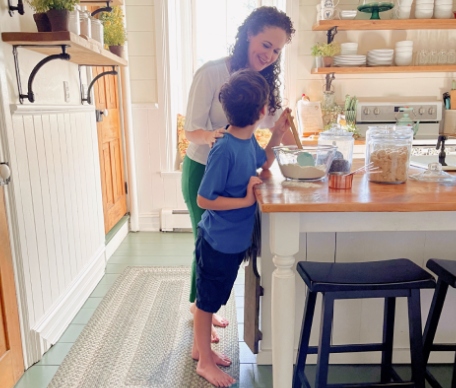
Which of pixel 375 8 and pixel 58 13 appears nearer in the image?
pixel 58 13

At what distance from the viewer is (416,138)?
366 centimetres

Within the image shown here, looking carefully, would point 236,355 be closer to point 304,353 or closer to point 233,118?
point 304,353

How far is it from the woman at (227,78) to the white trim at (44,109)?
2.36ft

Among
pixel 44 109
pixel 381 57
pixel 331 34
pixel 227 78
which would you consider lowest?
pixel 44 109

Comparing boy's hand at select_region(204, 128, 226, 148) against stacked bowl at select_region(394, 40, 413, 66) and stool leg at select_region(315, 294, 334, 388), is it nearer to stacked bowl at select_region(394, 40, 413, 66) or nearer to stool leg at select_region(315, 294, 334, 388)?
stool leg at select_region(315, 294, 334, 388)

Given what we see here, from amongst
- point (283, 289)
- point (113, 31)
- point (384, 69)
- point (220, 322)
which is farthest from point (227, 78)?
point (384, 69)

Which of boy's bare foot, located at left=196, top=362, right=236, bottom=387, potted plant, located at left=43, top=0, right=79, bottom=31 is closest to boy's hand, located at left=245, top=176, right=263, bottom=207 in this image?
boy's bare foot, located at left=196, top=362, right=236, bottom=387

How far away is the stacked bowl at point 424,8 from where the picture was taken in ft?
11.6

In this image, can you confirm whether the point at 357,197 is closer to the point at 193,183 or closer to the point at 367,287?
the point at 367,287

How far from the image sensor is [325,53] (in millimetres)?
3650

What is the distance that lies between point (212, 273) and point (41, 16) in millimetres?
1334

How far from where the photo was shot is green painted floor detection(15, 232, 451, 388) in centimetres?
181

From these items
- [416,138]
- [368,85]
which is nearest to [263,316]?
[416,138]

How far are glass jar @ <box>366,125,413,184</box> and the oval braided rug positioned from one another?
105 cm
